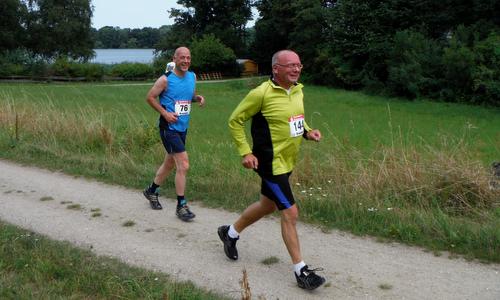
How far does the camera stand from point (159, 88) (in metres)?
6.75

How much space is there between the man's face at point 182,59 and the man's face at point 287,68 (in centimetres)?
221

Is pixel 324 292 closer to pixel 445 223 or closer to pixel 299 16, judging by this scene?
pixel 445 223

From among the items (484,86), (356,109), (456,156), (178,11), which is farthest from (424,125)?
(178,11)

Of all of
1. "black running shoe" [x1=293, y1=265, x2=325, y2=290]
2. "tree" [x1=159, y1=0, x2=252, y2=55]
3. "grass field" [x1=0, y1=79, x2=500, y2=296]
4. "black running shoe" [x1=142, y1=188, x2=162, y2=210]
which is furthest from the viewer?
"tree" [x1=159, y1=0, x2=252, y2=55]

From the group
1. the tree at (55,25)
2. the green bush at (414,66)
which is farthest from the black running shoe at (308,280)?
the tree at (55,25)

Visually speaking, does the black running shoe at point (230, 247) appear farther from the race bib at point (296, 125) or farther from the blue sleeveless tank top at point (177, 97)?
the blue sleeveless tank top at point (177, 97)

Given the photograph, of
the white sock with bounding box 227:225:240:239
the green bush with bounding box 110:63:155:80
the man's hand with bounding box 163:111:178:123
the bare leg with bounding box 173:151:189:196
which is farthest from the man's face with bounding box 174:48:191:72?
the green bush with bounding box 110:63:155:80

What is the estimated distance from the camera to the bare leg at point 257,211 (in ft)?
16.8

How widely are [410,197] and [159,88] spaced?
3.38m

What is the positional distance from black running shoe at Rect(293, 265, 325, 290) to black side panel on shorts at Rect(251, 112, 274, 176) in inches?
34.4

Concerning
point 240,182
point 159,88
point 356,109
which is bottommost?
point 356,109

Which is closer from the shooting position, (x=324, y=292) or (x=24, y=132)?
(x=324, y=292)

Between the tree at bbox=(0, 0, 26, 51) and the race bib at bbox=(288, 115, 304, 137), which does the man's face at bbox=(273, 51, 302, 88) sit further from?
the tree at bbox=(0, 0, 26, 51)

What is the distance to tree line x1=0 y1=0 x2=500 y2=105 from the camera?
1268 inches
